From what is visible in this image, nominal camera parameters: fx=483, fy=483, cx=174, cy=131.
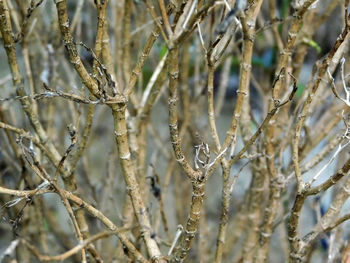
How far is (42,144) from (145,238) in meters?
0.29

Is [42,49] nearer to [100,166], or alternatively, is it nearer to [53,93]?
[53,93]

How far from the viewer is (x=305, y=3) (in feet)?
2.59

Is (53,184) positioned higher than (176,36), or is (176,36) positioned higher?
(176,36)

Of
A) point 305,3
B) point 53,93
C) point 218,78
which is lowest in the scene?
point 53,93

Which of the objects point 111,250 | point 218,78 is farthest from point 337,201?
point 218,78

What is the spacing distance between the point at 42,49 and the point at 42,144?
0.46 m

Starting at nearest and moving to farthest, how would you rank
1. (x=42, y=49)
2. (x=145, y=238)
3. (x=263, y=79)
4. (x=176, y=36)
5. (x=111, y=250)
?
(x=176, y=36) < (x=145, y=238) < (x=42, y=49) < (x=111, y=250) < (x=263, y=79)

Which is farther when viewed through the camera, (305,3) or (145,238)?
(145,238)

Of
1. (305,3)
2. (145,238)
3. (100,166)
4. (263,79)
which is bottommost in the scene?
(145,238)

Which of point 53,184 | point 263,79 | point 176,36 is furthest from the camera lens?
point 263,79

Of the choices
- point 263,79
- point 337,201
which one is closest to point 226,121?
point 263,79

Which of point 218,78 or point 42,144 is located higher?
point 218,78

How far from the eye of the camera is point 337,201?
3.10 ft

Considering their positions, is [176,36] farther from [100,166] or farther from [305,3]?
[100,166]
